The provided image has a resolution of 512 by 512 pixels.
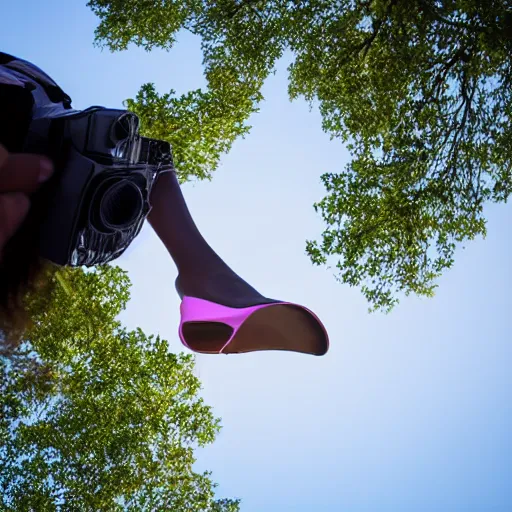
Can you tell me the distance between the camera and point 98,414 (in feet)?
32.3

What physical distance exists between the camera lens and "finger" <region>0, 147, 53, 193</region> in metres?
0.36

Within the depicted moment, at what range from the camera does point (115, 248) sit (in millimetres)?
3900

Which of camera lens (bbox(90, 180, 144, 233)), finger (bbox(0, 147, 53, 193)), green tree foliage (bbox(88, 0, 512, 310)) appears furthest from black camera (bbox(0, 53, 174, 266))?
green tree foliage (bbox(88, 0, 512, 310))

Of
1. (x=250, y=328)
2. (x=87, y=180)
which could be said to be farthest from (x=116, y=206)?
(x=250, y=328)

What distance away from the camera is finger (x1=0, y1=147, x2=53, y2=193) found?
10.4 ft

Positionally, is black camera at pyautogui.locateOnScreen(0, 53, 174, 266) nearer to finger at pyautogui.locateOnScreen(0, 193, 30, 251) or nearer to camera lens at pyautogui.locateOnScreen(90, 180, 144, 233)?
camera lens at pyautogui.locateOnScreen(90, 180, 144, 233)

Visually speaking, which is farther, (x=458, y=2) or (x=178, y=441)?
(x=178, y=441)

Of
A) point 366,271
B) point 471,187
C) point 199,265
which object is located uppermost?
point 471,187

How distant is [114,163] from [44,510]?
8.17 m

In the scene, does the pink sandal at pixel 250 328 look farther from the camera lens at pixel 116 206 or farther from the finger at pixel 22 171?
the finger at pixel 22 171

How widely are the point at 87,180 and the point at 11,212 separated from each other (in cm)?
51

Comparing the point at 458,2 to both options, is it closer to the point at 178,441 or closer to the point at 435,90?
the point at 435,90

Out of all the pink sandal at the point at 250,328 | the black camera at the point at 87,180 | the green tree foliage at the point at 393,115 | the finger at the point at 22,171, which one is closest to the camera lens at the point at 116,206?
the black camera at the point at 87,180

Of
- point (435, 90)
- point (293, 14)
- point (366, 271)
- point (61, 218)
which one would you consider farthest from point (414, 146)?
point (61, 218)
